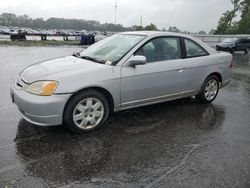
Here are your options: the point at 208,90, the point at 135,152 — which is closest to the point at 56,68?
the point at 135,152

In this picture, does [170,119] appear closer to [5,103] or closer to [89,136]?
[89,136]

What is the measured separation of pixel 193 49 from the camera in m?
5.88

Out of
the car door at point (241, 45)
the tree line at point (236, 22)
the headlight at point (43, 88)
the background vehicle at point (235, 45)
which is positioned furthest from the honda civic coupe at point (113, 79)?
the tree line at point (236, 22)

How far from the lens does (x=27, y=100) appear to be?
4.10 m

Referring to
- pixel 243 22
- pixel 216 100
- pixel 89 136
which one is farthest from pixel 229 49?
pixel 243 22

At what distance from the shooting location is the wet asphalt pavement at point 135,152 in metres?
3.21

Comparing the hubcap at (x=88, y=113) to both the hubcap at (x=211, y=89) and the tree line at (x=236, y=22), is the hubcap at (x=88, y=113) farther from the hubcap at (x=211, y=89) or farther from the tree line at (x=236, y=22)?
the tree line at (x=236, y=22)

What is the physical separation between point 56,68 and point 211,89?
11.8 feet

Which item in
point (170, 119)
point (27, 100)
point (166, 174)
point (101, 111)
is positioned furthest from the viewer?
point (170, 119)

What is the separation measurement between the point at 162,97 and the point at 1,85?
4588 mm

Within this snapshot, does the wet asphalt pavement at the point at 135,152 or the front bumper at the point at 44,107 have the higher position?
the front bumper at the point at 44,107

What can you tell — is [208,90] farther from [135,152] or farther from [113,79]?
[135,152]

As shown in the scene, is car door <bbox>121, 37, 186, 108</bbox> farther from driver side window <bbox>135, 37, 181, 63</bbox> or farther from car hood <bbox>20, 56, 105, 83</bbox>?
car hood <bbox>20, 56, 105, 83</bbox>

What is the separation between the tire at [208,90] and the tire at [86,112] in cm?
253
